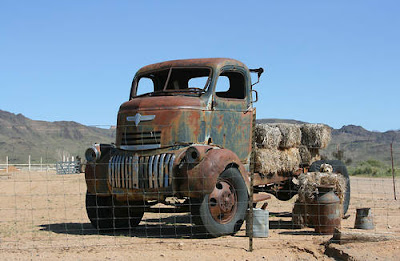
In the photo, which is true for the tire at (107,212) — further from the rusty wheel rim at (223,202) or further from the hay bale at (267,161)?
the hay bale at (267,161)

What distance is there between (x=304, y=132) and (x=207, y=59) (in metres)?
3.92

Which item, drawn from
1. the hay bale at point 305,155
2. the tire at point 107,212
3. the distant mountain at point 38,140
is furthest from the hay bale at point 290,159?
the distant mountain at point 38,140

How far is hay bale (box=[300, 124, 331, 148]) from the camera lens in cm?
1309

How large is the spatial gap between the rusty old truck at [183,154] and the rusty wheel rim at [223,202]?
2 centimetres

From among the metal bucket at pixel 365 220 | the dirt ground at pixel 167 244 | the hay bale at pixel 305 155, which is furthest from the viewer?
the hay bale at pixel 305 155

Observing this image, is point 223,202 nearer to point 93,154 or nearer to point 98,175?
point 98,175

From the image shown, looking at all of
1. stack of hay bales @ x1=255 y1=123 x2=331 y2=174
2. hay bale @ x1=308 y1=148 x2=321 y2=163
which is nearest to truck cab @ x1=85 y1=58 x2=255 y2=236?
stack of hay bales @ x1=255 y1=123 x2=331 y2=174

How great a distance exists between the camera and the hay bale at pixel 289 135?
1224 centimetres

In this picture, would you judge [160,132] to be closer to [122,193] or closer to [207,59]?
[122,193]

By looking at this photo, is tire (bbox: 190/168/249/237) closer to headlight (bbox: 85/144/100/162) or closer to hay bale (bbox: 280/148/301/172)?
headlight (bbox: 85/144/100/162)

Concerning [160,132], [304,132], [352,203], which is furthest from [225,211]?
[352,203]

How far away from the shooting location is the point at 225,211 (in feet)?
30.3

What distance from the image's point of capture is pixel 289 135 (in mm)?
12328

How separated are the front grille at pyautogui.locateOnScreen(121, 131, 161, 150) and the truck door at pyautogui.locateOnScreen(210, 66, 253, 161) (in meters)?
1.11
